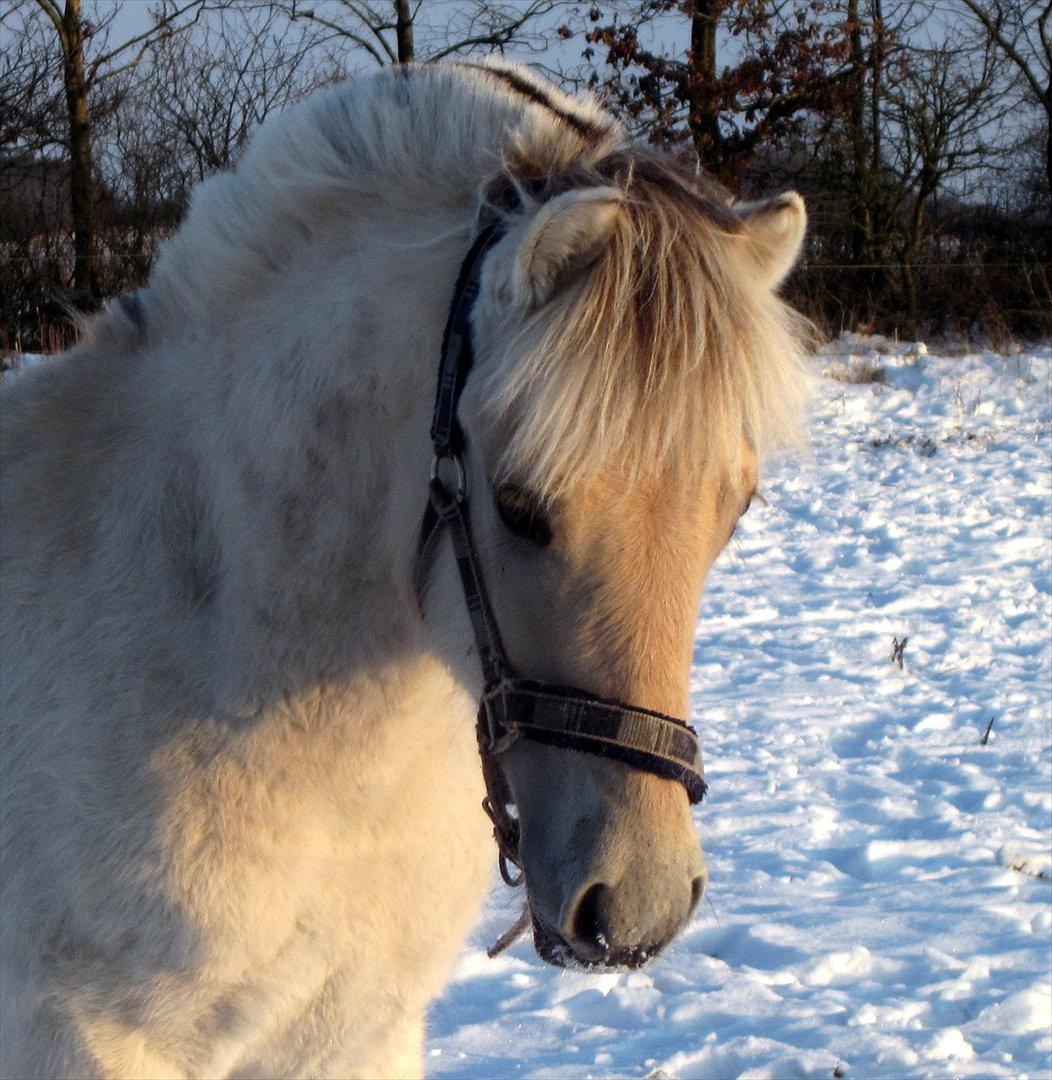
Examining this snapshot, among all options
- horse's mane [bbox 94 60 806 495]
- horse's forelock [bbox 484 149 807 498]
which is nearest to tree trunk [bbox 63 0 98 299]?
horse's mane [bbox 94 60 806 495]

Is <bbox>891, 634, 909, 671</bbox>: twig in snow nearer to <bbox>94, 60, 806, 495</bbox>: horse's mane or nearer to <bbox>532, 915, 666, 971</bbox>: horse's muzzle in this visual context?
<bbox>94, 60, 806, 495</bbox>: horse's mane

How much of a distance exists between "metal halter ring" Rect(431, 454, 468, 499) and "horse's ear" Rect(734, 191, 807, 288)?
1.82 ft

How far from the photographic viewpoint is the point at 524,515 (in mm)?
1522

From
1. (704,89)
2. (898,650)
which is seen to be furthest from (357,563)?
(704,89)

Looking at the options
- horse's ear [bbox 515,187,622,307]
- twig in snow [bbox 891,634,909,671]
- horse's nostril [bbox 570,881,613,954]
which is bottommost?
twig in snow [bbox 891,634,909,671]

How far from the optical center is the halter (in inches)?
57.7

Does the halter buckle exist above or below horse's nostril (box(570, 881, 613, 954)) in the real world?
above

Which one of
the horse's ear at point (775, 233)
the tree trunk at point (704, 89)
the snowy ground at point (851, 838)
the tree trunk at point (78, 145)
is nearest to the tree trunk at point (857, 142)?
the tree trunk at point (704, 89)

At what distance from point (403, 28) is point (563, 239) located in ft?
40.0

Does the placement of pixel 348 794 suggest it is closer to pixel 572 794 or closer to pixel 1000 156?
pixel 572 794

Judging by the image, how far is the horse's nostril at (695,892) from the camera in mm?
1472

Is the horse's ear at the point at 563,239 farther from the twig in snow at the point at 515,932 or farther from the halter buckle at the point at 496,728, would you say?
the twig in snow at the point at 515,932

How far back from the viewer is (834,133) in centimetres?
1371

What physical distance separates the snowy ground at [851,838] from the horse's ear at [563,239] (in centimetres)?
69
